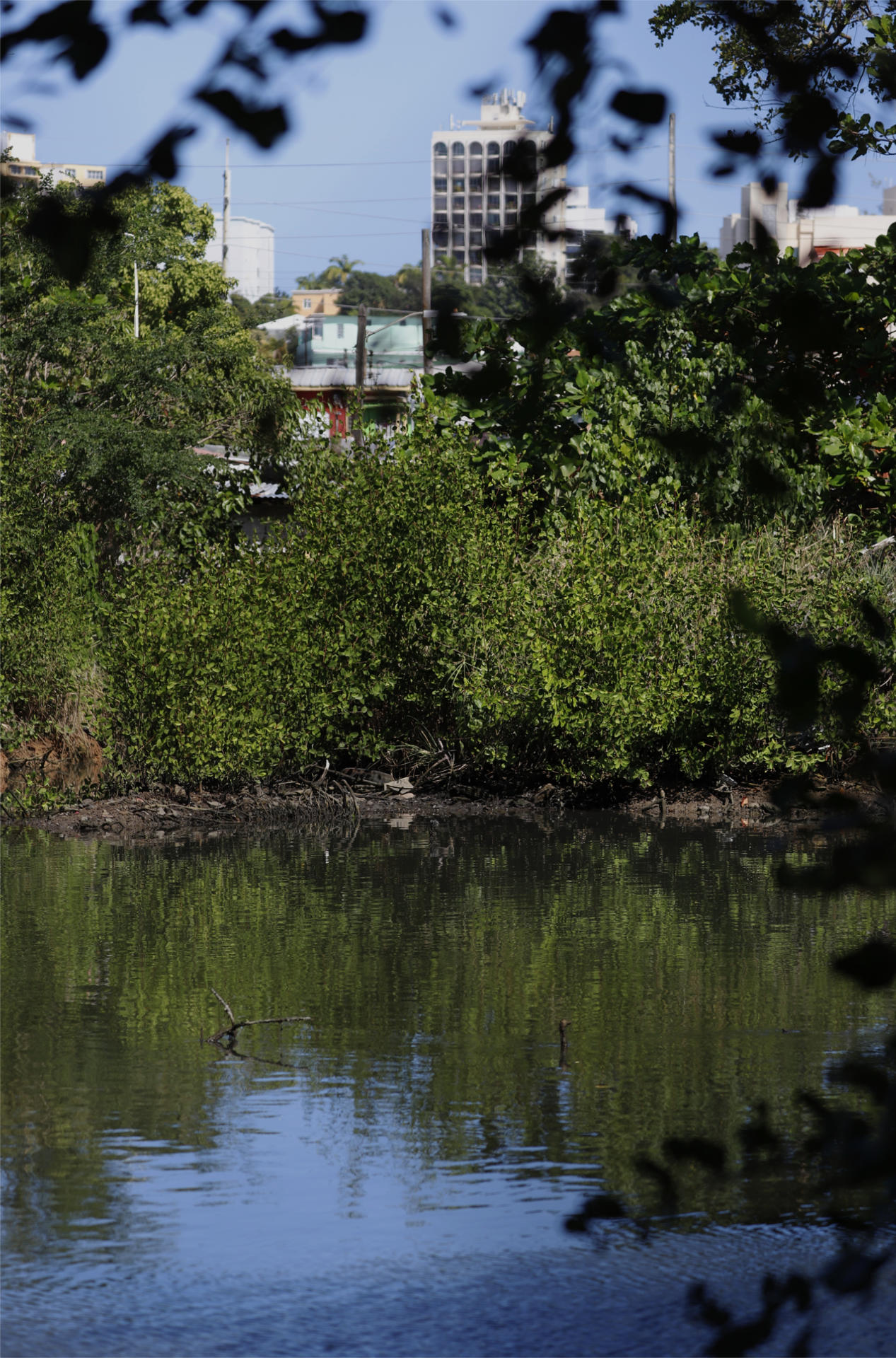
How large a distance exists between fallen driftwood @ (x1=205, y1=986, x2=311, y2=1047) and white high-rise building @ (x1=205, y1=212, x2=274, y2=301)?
156 meters

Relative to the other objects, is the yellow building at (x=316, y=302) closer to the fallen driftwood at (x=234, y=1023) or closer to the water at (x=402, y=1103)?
the water at (x=402, y=1103)

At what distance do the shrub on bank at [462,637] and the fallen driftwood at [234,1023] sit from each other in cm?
763

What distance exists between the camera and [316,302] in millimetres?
163500

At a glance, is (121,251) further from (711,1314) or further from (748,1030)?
(711,1314)

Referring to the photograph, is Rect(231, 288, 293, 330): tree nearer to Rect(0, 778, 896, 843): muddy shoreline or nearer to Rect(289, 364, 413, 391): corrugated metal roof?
Rect(289, 364, 413, 391): corrugated metal roof

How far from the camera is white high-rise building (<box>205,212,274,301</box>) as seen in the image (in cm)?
16662

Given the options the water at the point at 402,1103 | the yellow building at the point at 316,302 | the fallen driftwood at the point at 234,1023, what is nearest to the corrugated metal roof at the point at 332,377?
the water at the point at 402,1103

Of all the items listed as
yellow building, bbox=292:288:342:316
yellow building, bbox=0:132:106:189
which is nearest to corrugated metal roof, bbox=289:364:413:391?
yellow building, bbox=0:132:106:189

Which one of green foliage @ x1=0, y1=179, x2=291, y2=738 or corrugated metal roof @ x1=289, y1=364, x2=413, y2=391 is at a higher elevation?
corrugated metal roof @ x1=289, y1=364, x2=413, y2=391

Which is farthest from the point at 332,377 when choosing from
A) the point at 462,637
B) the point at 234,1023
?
the point at 234,1023

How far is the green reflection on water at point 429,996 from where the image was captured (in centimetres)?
696

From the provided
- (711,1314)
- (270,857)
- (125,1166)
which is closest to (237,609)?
(270,857)

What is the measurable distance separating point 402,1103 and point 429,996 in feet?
6.61

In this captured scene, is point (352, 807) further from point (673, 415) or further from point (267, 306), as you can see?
point (267, 306)
